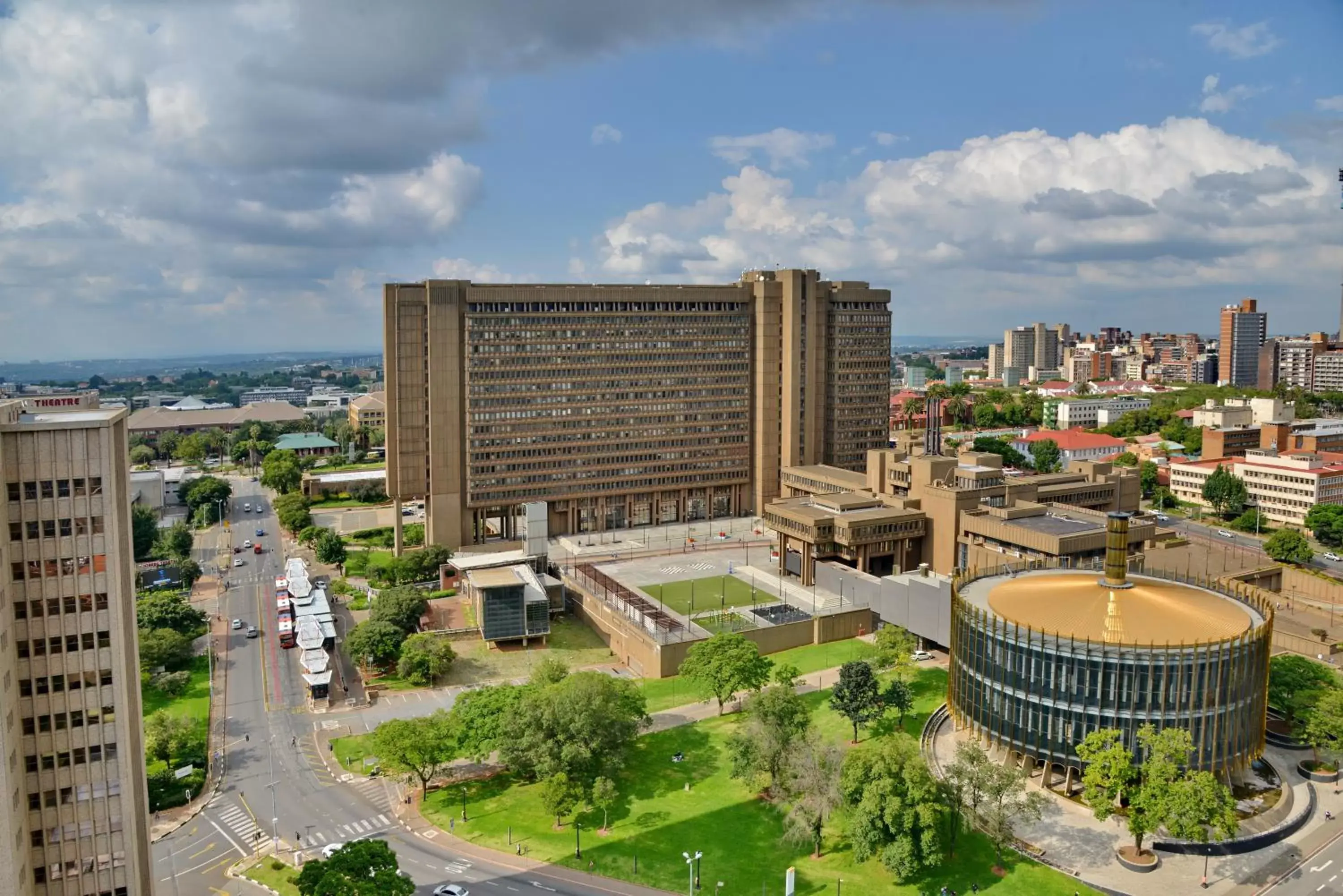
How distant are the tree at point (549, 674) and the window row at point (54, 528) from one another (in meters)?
45.4

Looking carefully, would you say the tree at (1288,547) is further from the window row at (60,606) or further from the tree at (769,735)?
the window row at (60,606)

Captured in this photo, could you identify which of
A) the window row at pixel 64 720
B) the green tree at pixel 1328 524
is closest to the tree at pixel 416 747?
the window row at pixel 64 720

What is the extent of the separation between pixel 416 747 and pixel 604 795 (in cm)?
1585

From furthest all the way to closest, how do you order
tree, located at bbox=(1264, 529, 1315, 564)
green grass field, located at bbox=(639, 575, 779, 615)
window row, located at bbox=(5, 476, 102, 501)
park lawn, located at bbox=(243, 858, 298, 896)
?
tree, located at bbox=(1264, 529, 1315, 564) < green grass field, located at bbox=(639, 575, 779, 615) < park lawn, located at bbox=(243, 858, 298, 896) < window row, located at bbox=(5, 476, 102, 501)

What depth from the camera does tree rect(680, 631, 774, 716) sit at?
87.8 metres

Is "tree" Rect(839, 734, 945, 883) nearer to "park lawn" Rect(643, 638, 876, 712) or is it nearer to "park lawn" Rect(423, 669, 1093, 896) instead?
"park lawn" Rect(423, 669, 1093, 896)

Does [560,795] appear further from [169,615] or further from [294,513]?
[294,513]

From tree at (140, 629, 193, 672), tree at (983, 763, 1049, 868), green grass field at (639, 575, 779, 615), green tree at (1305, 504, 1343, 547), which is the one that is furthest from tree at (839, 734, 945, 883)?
green tree at (1305, 504, 1343, 547)

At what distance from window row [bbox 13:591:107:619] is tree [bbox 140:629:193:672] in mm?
57470

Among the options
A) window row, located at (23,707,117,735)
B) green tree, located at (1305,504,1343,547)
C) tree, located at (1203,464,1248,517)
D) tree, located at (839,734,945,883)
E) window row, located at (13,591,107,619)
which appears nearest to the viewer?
window row, located at (13,591,107,619)

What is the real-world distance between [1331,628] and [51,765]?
11928 cm

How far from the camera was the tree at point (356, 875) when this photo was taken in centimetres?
5381

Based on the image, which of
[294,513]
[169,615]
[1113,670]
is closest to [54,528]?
[169,615]

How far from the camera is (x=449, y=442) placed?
14925 cm
